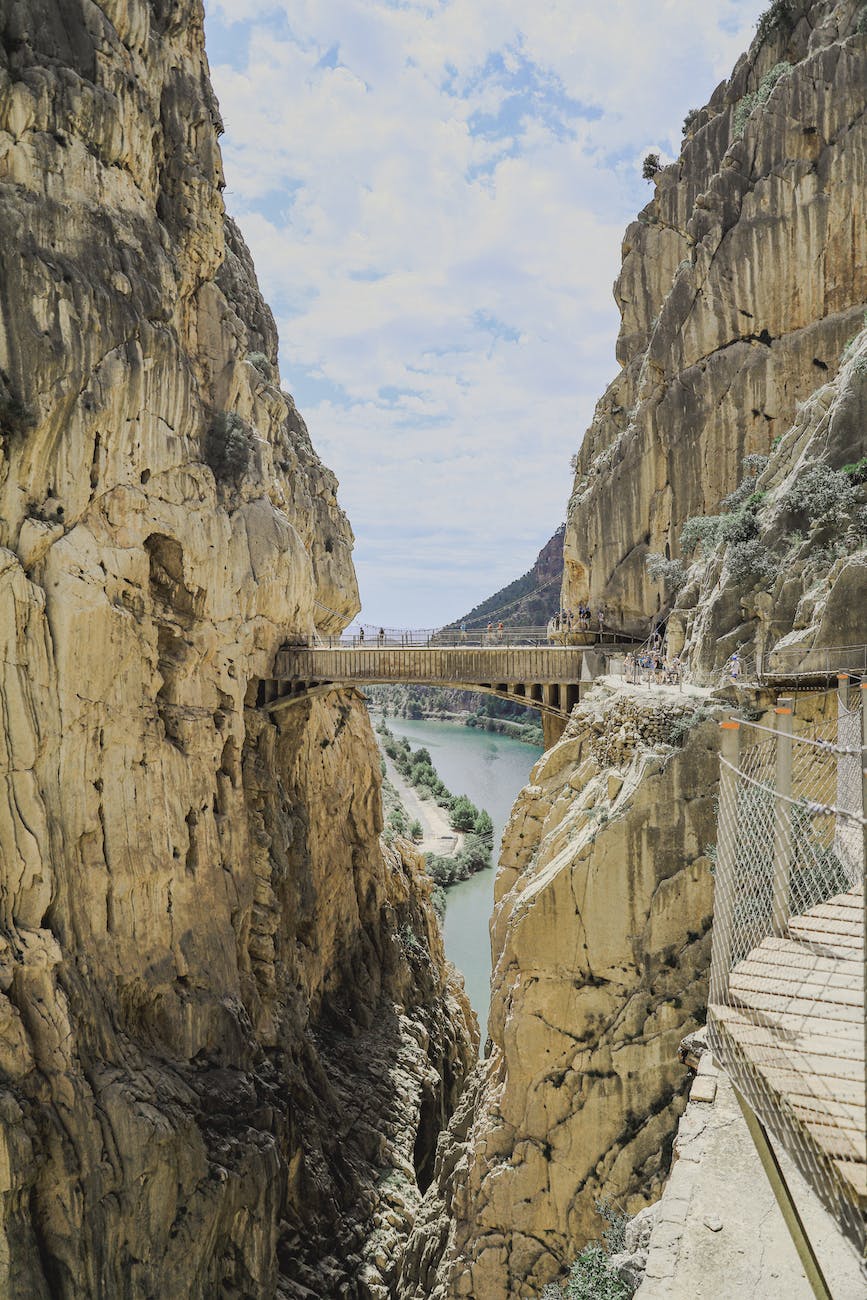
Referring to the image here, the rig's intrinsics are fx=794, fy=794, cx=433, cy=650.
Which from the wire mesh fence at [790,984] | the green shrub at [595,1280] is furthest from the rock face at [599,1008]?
the wire mesh fence at [790,984]

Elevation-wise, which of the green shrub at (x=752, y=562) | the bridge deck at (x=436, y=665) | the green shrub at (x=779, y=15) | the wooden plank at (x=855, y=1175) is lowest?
the wooden plank at (x=855, y=1175)

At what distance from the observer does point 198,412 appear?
19.5 m

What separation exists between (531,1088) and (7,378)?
15123 millimetres

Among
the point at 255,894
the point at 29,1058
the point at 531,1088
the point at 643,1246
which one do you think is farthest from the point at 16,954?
the point at 643,1246

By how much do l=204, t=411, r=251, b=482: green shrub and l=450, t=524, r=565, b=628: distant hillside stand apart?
296ft

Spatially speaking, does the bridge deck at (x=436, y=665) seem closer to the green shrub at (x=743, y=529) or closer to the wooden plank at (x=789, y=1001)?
the green shrub at (x=743, y=529)

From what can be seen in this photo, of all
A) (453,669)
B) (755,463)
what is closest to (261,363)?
(453,669)

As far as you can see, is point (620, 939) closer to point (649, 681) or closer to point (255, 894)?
point (649, 681)

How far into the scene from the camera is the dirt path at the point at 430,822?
53094 mm

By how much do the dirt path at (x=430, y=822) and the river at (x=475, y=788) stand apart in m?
2.98

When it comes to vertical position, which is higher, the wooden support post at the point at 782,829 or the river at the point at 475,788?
the wooden support post at the point at 782,829

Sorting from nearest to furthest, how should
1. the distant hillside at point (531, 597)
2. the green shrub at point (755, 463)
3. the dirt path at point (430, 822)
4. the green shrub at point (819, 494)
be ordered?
the green shrub at point (819, 494) < the green shrub at point (755, 463) < the dirt path at point (430, 822) < the distant hillside at point (531, 597)

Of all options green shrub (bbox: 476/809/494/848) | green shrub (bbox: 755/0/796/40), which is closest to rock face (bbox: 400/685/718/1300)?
green shrub (bbox: 755/0/796/40)

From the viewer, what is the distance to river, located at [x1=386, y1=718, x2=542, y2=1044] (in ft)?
122
